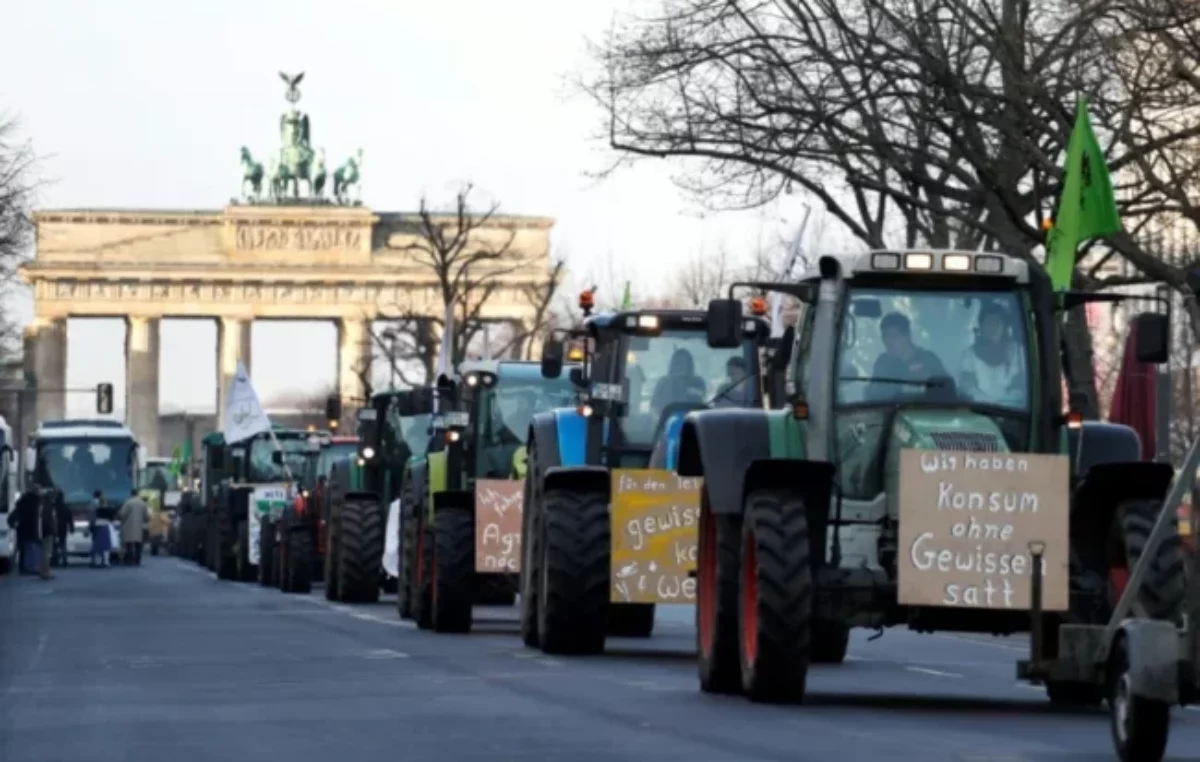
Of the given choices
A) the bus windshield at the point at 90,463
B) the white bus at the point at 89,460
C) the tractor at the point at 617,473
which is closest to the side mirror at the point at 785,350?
the tractor at the point at 617,473

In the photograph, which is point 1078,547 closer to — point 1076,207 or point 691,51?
point 1076,207

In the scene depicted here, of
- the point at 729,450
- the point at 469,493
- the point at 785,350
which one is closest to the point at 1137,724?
the point at 729,450

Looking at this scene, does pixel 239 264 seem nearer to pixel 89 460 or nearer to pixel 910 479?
pixel 89 460

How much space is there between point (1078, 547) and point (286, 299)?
134m

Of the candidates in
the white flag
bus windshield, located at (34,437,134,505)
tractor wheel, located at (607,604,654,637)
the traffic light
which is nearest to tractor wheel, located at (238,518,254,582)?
the white flag

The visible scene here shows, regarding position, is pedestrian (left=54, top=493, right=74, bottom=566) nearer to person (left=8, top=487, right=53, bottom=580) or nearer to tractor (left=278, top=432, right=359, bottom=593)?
person (left=8, top=487, right=53, bottom=580)

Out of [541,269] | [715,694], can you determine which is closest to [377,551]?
[715,694]

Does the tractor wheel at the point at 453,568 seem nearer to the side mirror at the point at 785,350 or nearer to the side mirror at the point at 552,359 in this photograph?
the side mirror at the point at 552,359

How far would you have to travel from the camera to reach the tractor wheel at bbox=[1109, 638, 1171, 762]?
42.8 ft

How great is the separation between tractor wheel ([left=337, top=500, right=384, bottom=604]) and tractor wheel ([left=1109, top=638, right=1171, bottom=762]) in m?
25.4

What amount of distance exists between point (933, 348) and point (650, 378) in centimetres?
620

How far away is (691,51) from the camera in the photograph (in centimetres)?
4156

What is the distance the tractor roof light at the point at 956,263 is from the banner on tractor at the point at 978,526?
48.4 inches

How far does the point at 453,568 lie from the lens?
93.0ft
